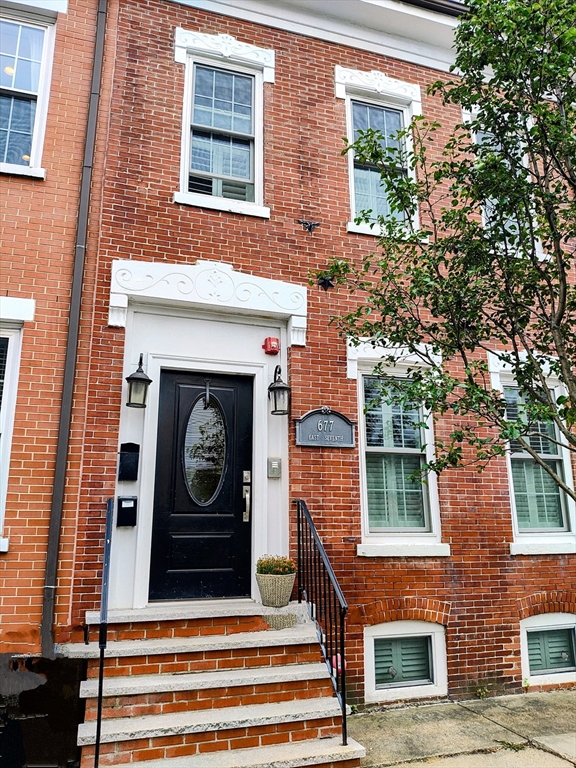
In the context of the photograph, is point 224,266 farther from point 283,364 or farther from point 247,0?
point 247,0

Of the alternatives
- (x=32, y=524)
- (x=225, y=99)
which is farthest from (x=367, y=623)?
(x=225, y=99)

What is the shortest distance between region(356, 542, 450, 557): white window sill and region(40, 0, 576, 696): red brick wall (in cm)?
8

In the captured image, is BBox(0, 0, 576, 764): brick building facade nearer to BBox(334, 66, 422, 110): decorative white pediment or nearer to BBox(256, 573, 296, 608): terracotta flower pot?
BBox(334, 66, 422, 110): decorative white pediment

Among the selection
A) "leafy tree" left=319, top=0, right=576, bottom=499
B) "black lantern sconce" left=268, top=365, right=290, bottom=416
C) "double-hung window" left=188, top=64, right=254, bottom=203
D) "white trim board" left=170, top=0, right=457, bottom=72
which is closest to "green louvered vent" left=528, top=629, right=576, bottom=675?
"leafy tree" left=319, top=0, right=576, bottom=499

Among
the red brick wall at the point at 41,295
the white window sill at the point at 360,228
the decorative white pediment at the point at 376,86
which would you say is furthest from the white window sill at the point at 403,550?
the decorative white pediment at the point at 376,86

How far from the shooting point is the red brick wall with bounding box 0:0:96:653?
456 centimetres

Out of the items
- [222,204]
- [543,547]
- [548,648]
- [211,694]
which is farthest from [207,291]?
[548,648]

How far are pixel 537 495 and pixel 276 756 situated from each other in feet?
13.6

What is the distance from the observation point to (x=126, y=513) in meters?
4.93

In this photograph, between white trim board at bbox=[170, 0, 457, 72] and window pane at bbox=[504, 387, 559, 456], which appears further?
window pane at bbox=[504, 387, 559, 456]

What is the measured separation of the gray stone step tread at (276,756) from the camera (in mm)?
3625

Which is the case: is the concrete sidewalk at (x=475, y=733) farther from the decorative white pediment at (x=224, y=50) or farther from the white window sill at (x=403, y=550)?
the decorative white pediment at (x=224, y=50)

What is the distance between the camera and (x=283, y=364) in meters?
5.77

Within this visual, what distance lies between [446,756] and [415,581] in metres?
1.63
